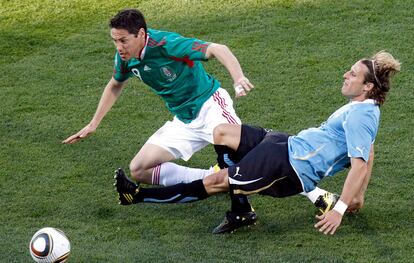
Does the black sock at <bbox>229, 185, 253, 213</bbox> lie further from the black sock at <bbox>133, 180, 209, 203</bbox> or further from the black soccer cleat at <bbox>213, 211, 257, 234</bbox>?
the black sock at <bbox>133, 180, 209, 203</bbox>

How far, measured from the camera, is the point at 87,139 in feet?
29.4

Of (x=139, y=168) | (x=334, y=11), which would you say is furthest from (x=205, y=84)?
(x=334, y=11)

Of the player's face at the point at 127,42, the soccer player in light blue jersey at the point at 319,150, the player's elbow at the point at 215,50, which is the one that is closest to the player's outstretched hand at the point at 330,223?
the soccer player in light blue jersey at the point at 319,150

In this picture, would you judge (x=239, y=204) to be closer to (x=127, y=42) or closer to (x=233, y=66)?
(x=233, y=66)

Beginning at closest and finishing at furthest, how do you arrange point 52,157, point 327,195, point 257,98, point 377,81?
point 377,81 < point 327,195 < point 52,157 < point 257,98


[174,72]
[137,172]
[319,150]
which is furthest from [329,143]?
[137,172]

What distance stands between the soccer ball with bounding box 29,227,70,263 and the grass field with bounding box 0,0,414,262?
0.29 m

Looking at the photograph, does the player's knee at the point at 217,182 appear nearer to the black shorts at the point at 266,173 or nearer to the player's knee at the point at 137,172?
Result: the black shorts at the point at 266,173

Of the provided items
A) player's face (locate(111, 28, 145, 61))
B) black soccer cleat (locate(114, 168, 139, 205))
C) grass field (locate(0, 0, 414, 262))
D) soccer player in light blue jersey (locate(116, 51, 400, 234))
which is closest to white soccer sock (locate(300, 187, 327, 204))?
grass field (locate(0, 0, 414, 262))

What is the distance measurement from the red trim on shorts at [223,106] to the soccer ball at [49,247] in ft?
5.89

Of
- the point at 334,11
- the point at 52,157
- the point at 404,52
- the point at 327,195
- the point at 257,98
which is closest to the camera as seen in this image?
the point at 327,195

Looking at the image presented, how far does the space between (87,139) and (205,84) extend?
180 centimetres

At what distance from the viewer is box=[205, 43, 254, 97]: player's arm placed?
6414mm

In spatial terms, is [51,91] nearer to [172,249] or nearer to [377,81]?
[172,249]
